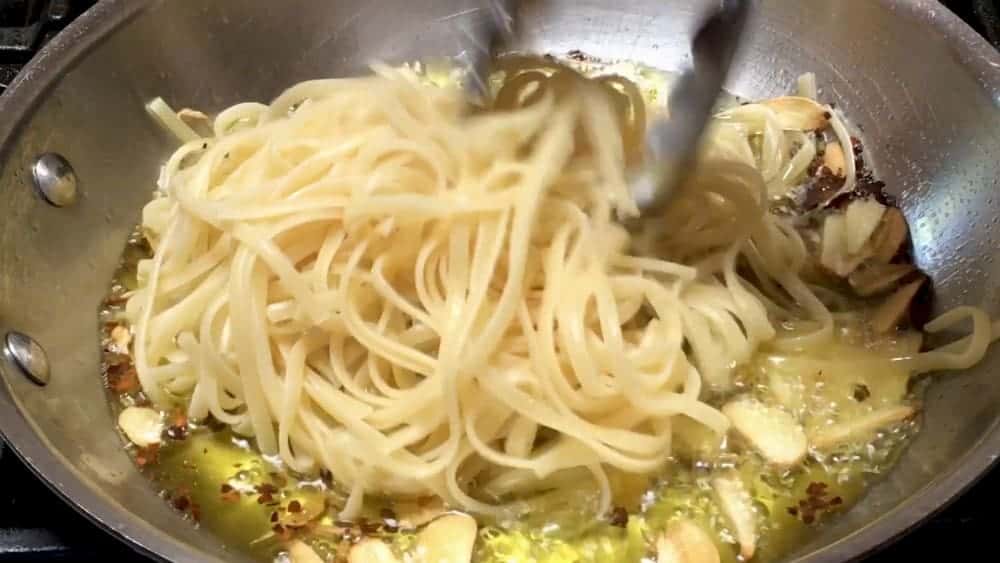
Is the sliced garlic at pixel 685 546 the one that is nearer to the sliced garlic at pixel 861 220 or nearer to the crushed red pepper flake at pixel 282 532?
the crushed red pepper flake at pixel 282 532

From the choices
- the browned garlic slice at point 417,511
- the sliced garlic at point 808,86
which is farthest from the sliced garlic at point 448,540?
the sliced garlic at point 808,86

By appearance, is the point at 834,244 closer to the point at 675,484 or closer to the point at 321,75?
the point at 675,484

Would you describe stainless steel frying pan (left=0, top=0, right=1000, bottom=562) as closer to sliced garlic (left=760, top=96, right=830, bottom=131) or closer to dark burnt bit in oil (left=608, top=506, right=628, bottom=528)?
sliced garlic (left=760, top=96, right=830, bottom=131)

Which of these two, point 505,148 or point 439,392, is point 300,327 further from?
point 505,148

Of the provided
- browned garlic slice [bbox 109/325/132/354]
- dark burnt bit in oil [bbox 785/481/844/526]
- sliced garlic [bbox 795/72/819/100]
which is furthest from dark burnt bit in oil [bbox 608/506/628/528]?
sliced garlic [bbox 795/72/819/100]

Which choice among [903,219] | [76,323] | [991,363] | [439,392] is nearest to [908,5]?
[903,219]
